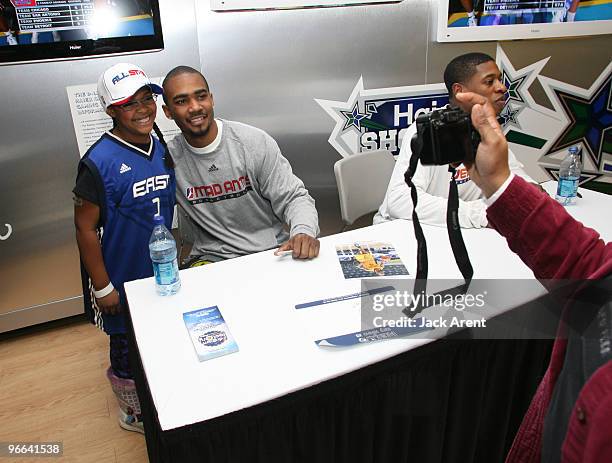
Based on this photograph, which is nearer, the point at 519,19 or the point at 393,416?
the point at 393,416

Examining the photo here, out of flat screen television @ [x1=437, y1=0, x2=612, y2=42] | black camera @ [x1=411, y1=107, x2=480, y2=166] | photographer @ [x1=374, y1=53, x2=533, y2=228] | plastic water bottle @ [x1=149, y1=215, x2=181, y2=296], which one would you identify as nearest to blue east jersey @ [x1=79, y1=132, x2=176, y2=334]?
plastic water bottle @ [x1=149, y1=215, x2=181, y2=296]

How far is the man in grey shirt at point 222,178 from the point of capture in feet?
6.31

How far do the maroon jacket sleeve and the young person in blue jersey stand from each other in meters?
1.20

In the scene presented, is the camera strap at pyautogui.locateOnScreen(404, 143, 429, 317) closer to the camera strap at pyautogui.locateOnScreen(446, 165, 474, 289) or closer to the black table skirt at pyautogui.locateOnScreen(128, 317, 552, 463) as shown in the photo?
the camera strap at pyautogui.locateOnScreen(446, 165, 474, 289)

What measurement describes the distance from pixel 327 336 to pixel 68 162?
1883mm

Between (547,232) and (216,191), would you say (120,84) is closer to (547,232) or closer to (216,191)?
(216,191)

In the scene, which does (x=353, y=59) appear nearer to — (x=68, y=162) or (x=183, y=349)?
(x=68, y=162)

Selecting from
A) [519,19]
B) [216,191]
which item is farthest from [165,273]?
[519,19]

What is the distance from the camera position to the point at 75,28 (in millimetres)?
2334

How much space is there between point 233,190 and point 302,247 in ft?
1.70

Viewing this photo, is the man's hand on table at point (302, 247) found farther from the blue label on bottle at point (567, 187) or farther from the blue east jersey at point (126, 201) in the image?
the blue label on bottle at point (567, 187)

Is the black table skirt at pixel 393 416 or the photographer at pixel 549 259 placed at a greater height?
the photographer at pixel 549 259

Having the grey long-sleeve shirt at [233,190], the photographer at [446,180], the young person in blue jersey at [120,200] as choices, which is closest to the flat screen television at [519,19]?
the photographer at [446,180]

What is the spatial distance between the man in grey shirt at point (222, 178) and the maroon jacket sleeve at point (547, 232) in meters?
1.04
